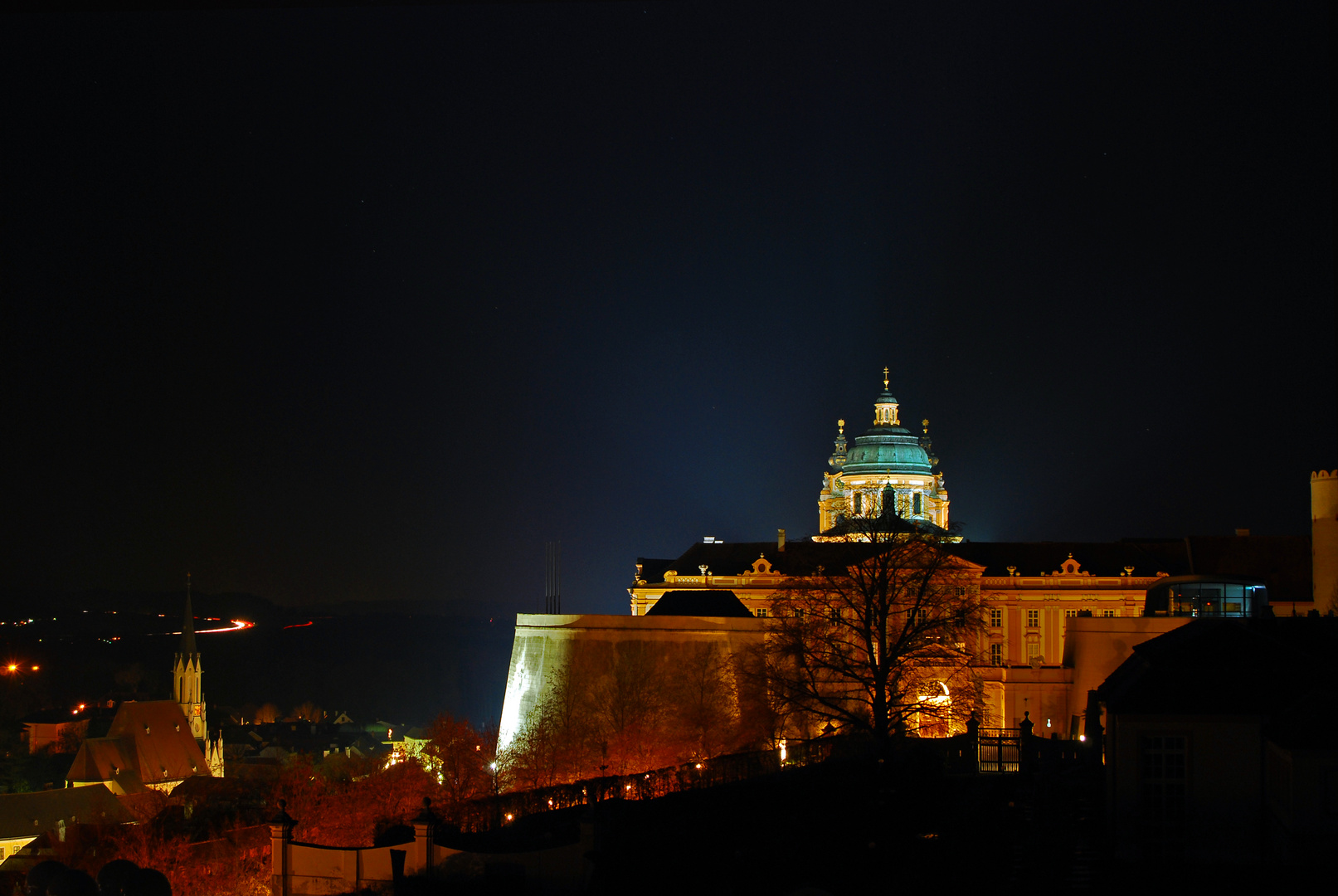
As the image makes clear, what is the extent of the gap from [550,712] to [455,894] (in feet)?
105

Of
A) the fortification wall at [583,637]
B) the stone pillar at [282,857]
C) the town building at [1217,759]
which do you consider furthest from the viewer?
the fortification wall at [583,637]

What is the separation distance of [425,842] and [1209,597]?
30409 mm

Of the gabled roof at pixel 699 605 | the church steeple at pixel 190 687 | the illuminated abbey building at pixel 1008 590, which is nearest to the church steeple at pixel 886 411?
the illuminated abbey building at pixel 1008 590

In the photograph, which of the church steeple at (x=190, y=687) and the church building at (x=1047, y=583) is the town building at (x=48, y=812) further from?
the church steeple at (x=190, y=687)

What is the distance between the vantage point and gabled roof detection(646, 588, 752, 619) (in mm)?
56625

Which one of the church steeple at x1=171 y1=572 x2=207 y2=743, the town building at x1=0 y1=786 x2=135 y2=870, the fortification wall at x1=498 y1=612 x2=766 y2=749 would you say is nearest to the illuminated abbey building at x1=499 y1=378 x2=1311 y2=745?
the fortification wall at x1=498 y1=612 x2=766 y2=749

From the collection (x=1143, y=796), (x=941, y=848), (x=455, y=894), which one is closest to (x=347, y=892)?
(x=455, y=894)

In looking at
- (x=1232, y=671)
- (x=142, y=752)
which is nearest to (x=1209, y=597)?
(x=1232, y=671)

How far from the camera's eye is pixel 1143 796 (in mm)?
18953

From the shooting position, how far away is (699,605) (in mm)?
57594

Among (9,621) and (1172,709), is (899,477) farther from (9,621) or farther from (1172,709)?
(9,621)

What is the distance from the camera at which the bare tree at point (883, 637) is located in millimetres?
35312

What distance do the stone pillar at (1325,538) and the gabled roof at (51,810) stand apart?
2100 inches

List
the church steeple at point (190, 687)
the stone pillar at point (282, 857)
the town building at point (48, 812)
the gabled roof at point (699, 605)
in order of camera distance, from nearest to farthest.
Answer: the stone pillar at point (282, 857) < the gabled roof at point (699, 605) < the town building at point (48, 812) < the church steeple at point (190, 687)
